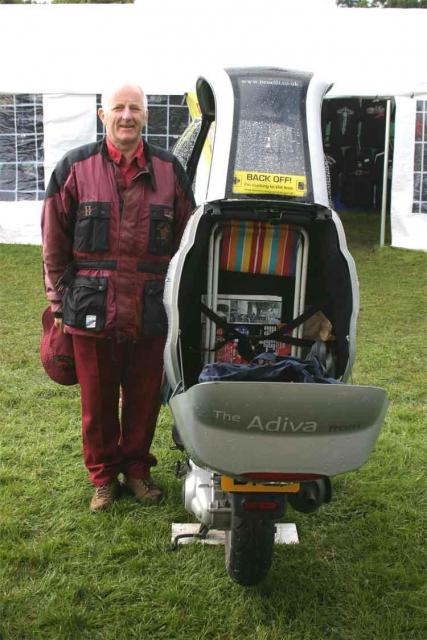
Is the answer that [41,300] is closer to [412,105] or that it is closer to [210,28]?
[210,28]

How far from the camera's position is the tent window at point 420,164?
951 cm

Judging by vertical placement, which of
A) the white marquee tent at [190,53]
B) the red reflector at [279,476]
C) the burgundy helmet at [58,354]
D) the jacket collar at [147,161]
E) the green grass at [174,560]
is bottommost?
the green grass at [174,560]

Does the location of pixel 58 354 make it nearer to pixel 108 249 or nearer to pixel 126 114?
pixel 108 249

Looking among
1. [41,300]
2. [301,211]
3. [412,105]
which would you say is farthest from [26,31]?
[301,211]

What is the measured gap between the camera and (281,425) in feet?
6.33

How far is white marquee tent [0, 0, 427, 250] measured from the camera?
29.4ft

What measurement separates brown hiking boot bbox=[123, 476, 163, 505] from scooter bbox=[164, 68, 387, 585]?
1.44ft

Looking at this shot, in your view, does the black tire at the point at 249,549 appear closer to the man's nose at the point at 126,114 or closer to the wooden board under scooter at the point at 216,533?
the wooden board under scooter at the point at 216,533

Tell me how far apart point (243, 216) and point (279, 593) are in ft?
4.44

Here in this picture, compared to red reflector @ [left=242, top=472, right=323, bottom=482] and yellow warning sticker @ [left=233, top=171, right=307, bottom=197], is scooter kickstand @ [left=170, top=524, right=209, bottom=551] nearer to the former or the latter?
red reflector @ [left=242, top=472, right=323, bottom=482]

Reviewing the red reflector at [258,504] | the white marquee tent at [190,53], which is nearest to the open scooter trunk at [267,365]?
the red reflector at [258,504]

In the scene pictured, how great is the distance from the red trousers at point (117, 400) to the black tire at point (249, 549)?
3.08ft

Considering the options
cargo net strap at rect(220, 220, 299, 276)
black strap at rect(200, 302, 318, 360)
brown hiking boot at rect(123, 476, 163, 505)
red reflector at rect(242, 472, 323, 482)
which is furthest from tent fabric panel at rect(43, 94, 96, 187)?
red reflector at rect(242, 472, 323, 482)

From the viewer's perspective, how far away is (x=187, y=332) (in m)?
2.81
